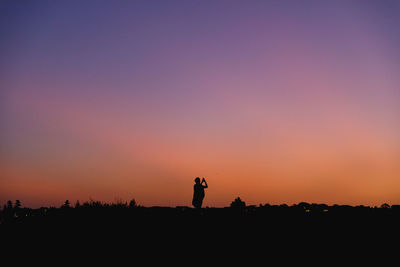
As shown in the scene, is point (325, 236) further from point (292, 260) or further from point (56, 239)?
point (56, 239)

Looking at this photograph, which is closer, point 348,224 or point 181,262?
point 181,262

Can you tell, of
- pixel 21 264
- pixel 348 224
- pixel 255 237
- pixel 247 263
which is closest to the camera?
pixel 247 263

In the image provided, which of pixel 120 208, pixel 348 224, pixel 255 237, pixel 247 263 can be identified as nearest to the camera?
pixel 247 263

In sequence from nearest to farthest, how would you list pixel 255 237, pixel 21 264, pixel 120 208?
pixel 21 264, pixel 255 237, pixel 120 208

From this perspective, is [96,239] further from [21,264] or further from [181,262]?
[181,262]

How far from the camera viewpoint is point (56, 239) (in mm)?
13352

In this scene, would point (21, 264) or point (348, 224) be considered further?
point (348, 224)

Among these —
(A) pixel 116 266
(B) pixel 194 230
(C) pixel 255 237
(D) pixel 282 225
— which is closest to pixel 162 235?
(B) pixel 194 230

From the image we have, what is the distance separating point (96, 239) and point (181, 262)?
349cm

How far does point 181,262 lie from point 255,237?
287cm

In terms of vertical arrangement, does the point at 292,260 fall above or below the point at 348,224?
below

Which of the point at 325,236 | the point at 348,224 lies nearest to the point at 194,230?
the point at 325,236

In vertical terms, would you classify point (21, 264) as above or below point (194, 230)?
below

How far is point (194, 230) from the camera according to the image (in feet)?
43.9
